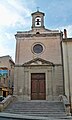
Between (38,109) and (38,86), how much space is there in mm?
5213

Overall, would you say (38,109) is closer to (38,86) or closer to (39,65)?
(38,86)

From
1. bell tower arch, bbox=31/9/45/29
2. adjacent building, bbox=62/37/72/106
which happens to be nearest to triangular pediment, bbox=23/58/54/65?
adjacent building, bbox=62/37/72/106

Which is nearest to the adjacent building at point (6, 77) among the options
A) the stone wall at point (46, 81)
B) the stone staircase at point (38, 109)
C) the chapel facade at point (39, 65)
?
the chapel facade at point (39, 65)

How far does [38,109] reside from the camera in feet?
50.2

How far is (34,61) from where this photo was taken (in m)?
20.7

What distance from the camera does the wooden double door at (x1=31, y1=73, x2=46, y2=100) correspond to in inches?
787

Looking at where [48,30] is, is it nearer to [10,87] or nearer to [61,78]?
[61,78]

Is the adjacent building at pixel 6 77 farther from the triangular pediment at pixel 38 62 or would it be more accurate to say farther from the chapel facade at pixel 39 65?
the triangular pediment at pixel 38 62

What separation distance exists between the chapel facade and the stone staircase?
299 cm

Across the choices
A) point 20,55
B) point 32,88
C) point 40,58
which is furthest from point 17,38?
point 32,88

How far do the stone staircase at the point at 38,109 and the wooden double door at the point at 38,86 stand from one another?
2.93 m

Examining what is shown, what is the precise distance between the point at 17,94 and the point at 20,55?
4.08 m

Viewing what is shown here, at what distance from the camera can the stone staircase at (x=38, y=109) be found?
1389cm

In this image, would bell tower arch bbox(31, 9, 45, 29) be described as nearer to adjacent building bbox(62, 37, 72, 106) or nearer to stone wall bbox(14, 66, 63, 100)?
adjacent building bbox(62, 37, 72, 106)
